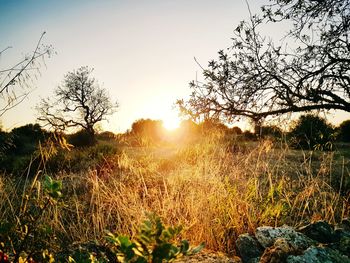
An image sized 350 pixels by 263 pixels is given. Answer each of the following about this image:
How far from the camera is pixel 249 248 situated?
250 centimetres

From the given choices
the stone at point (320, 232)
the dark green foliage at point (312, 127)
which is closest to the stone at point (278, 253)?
the stone at point (320, 232)

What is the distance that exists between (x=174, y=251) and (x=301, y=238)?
76.2 inches

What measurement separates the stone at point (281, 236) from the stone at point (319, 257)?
257 mm

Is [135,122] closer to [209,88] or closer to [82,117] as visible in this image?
[82,117]

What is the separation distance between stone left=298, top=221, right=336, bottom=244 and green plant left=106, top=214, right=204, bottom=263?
7.00ft

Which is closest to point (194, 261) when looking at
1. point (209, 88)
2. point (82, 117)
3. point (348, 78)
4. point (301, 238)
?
point (301, 238)

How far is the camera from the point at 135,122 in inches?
1642

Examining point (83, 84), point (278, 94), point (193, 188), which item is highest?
point (83, 84)

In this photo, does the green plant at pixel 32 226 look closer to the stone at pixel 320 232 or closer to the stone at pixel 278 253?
the stone at pixel 278 253

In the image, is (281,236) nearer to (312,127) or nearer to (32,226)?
(32,226)

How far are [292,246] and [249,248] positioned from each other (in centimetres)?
43

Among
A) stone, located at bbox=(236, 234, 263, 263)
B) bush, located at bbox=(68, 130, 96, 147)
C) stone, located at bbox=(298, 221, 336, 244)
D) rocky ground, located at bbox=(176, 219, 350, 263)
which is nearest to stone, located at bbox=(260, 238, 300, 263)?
rocky ground, located at bbox=(176, 219, 350, 263)

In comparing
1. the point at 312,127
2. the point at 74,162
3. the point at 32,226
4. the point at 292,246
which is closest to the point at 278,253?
the point at 292,246

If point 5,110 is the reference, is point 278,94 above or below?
above
